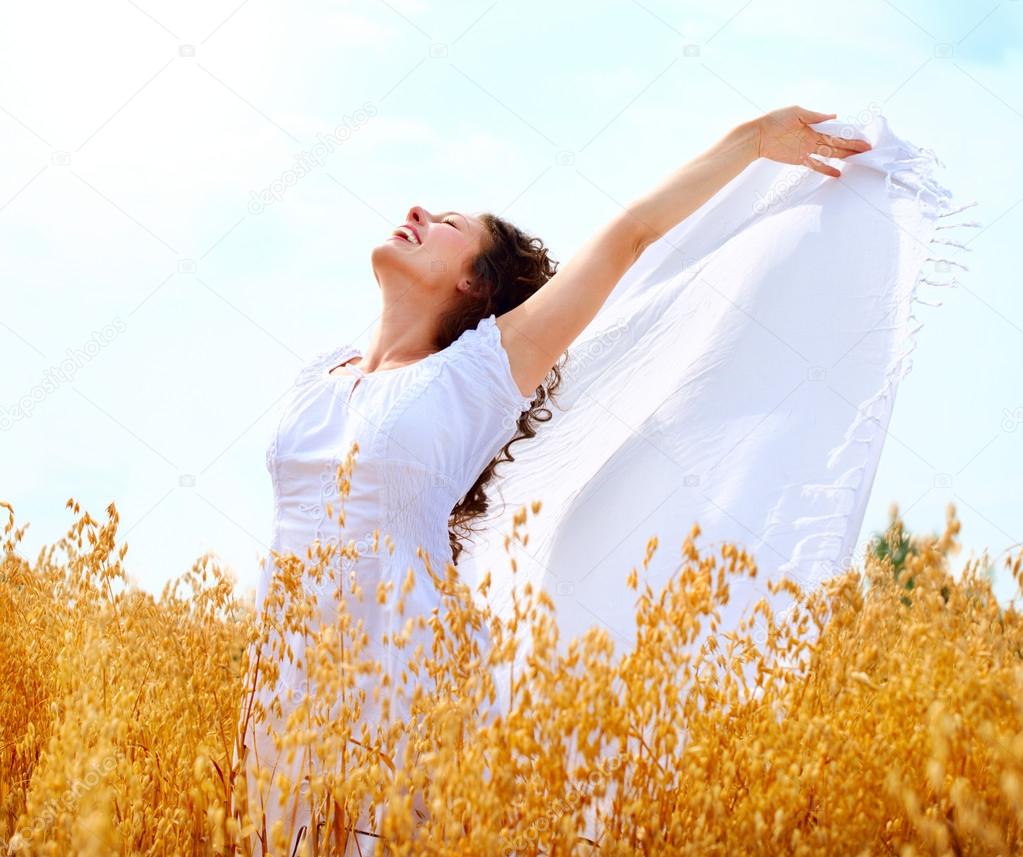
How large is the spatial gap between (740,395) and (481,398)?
733 millimetres

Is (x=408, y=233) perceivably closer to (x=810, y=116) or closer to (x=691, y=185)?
(x=691, y=185)

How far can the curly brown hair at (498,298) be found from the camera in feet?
8.82

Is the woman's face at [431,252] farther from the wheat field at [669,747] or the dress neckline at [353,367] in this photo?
the wheat field at [669,747]

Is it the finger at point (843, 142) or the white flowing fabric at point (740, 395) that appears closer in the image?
the white flowing fabric at point (740, 395)

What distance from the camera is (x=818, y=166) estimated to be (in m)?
2.77

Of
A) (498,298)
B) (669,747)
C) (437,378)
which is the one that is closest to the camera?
(669,747)

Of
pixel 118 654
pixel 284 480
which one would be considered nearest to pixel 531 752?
pixel 118 654

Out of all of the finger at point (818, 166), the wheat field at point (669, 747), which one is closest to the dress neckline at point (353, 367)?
the wheat field at point (669, 747)

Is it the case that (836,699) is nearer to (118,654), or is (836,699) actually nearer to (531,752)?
(531,752)

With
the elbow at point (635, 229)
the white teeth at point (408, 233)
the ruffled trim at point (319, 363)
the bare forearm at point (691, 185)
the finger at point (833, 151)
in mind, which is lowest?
the ruffled trim at point (319, 363)

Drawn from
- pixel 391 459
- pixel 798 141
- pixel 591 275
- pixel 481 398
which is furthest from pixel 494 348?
pixel 798 141

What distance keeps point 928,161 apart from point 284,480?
1882 millimetres

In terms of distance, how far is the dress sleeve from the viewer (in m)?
2.31

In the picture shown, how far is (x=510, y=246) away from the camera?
2814 millimetres
